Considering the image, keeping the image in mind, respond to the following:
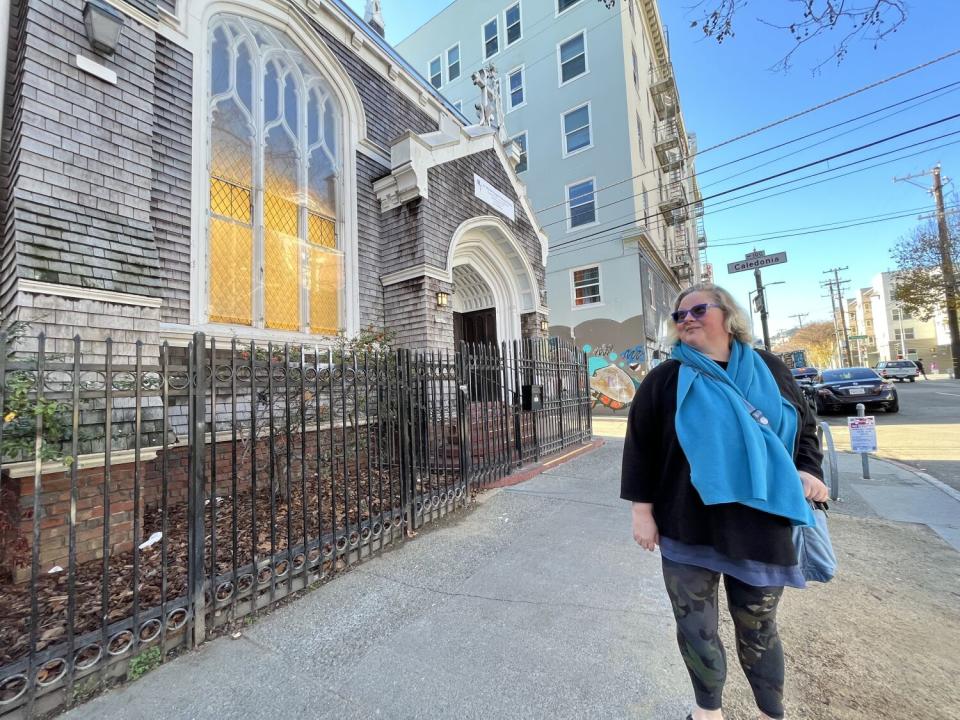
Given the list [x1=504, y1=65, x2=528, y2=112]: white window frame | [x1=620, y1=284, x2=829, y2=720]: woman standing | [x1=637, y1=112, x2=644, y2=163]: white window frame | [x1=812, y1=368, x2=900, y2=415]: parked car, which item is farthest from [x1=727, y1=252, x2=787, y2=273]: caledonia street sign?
[x1=504, y1=65, x2=528, y2=112]: white window frame

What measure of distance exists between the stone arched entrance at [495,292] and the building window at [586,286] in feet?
25.2

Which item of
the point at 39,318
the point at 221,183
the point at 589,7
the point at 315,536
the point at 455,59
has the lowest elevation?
the point at 315,536

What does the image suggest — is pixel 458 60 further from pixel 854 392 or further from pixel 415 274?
pixel 854 392

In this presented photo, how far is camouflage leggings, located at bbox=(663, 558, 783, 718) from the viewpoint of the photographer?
1700mm

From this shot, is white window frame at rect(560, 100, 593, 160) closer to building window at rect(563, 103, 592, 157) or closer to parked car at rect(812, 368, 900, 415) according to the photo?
building window at rect(563, 103, 592, 157)


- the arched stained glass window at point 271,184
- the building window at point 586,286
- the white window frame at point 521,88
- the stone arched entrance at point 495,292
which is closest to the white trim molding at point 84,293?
the arched stained glass window at point 271,184

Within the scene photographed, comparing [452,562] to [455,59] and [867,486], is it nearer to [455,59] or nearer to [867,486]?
[867,486]

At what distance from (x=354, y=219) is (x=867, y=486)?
847 cm

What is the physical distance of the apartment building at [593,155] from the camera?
16.3 m

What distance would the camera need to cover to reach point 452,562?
359cm

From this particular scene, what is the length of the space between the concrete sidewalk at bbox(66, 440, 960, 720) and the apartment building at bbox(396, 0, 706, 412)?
13.3m

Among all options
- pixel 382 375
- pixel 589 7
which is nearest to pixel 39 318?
pixel 382 375

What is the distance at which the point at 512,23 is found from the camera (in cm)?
1952

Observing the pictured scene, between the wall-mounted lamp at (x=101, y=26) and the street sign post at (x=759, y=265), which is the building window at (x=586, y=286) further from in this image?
the wall-mounted lamp at (x=101, y=26)
